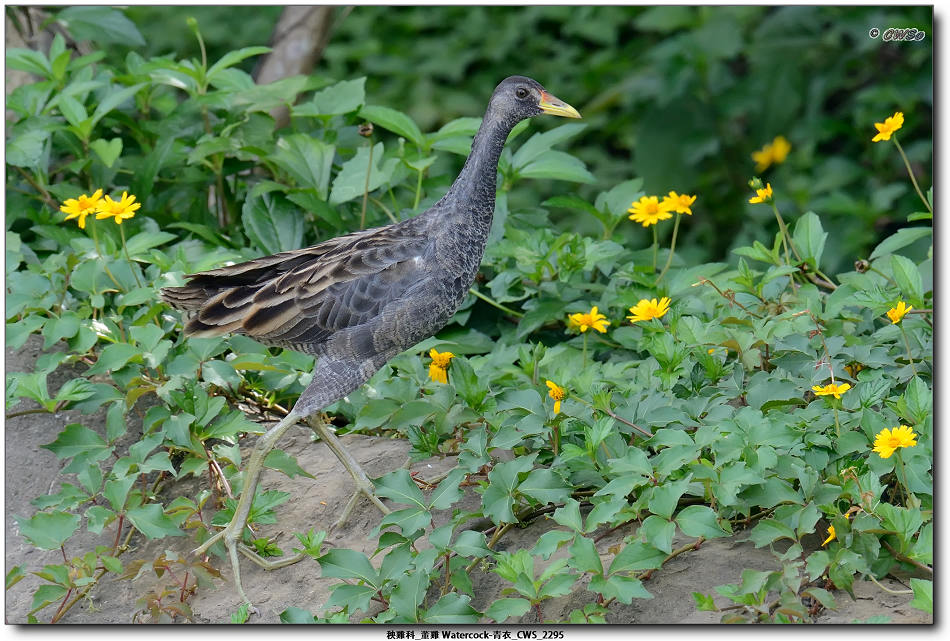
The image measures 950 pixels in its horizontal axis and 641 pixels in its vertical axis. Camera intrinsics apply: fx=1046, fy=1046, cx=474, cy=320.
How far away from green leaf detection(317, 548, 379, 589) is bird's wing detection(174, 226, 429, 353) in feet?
2.47

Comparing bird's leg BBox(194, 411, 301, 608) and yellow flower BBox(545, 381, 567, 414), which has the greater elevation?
yellow flower BBox(545, 381, 567, 414)

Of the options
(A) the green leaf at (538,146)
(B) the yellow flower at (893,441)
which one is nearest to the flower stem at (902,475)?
(B) the yellow flower at (893,441)

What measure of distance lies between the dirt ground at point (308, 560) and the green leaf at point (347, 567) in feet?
0.58

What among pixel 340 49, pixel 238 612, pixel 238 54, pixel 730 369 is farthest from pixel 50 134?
pixel 340 49

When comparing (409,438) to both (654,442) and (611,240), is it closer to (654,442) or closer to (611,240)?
(654,442)

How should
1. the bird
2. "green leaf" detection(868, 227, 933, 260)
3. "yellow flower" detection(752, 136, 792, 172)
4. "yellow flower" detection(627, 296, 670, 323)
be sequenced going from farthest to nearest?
"yellow flower" detection(752, 136, 792, 172)
"green leaf" detection(868, 227, 933, 260)
"yellow flower" detection(627, 296, 670, 323)
the bird

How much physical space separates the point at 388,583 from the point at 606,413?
868 millimetres

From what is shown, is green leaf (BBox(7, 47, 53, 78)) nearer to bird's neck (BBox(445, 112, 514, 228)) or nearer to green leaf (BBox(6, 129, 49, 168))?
green leaf (BBox(6, 129, 49, 168))

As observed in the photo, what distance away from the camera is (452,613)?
2.89 m

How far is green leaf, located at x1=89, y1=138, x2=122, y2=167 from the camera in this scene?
4723 millimetres

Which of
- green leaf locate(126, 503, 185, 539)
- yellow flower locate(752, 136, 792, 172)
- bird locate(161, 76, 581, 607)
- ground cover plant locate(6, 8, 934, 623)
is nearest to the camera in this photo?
ground cover plant locate(6, 8, 934, 623)

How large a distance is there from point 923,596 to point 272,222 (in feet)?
10.3

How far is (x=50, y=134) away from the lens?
4.89 meters

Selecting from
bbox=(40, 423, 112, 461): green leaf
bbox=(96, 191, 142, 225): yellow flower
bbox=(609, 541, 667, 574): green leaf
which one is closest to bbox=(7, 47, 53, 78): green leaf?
bbox=(96, 191, 142, 225): yellow flower
